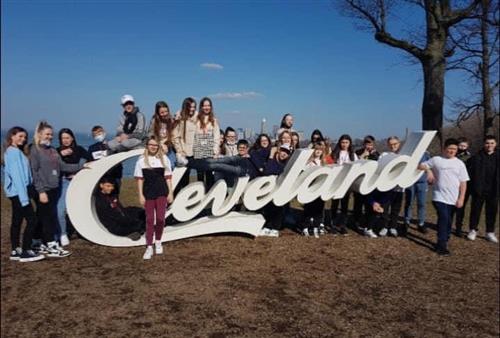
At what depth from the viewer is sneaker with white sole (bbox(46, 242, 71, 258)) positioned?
229 inches

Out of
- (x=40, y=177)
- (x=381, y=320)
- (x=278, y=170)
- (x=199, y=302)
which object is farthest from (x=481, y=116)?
(x=40, y=177)

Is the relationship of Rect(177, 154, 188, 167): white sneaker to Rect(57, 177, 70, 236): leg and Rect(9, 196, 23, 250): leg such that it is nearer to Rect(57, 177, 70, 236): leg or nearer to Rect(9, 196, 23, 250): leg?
Rect(57, 177, 70, 236): leg

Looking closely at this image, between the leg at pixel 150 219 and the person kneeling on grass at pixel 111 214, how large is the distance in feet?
2.29

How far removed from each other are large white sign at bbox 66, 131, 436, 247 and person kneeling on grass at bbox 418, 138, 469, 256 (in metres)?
0.44

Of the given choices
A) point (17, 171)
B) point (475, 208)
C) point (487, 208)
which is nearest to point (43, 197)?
point (17, 171)

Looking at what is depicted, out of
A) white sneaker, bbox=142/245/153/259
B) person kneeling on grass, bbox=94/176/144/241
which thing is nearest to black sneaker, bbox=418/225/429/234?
white sneaker, bbox=142/245/153/259

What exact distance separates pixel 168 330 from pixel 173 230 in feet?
8.66

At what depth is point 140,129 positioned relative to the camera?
5.80 metres

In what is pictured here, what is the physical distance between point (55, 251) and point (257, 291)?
3227 mm

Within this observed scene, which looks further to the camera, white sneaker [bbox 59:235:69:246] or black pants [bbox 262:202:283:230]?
black pants [bbox 262:202:283:230]

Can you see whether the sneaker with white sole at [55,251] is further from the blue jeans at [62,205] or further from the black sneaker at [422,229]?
the black sneaker at [422,229]

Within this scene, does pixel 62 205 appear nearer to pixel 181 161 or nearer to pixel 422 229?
pixel 181 161

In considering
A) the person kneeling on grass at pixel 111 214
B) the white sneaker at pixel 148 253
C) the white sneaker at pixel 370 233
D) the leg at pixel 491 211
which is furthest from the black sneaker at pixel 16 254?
the leg at pixel 491 211

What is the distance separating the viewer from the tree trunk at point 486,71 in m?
7.09
